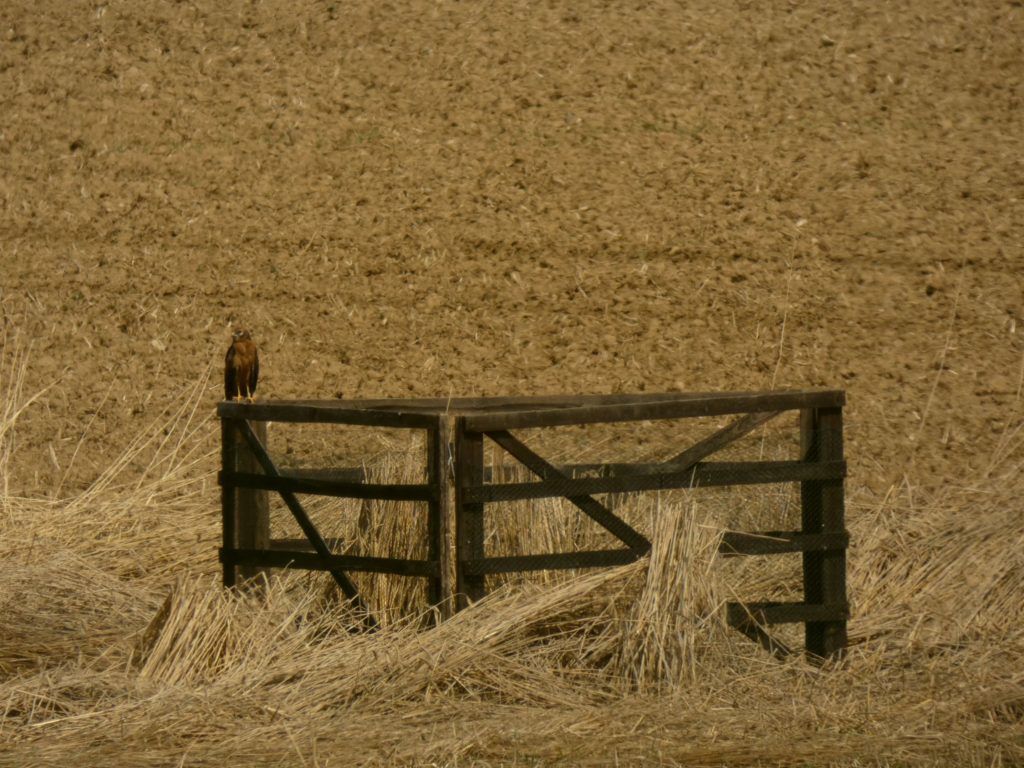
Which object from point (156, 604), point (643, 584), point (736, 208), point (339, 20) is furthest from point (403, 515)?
point (339, 20)

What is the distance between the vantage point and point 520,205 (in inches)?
610

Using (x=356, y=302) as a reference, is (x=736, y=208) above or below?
above

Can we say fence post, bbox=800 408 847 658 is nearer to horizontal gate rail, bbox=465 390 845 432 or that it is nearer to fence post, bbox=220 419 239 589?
horizontal gate rail, bbox=465 390 845 432

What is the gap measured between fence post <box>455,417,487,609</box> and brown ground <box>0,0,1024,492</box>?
7.12 metres

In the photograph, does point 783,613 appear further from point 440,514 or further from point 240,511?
point 240,511

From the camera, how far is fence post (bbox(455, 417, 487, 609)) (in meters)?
6.34

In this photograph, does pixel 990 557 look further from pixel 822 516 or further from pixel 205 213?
pixel 205 213

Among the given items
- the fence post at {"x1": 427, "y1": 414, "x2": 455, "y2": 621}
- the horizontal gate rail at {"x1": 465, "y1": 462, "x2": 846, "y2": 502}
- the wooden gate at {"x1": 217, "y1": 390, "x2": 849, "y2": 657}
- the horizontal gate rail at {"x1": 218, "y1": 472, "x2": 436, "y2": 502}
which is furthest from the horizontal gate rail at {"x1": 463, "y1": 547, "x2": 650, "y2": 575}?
the horizontal gate rail at {"x1": 218, "y1": 472, "x2": 436, "y2": 502}

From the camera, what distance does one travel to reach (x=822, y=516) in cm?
692

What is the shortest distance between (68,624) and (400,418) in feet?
7.15

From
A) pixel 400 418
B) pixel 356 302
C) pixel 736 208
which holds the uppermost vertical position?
pixel 736 208

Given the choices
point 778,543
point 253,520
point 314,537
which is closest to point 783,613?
point 778,543

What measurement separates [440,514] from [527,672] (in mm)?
794

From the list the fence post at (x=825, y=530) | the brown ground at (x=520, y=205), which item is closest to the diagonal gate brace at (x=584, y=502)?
the fence post at (x=825, y=530)
